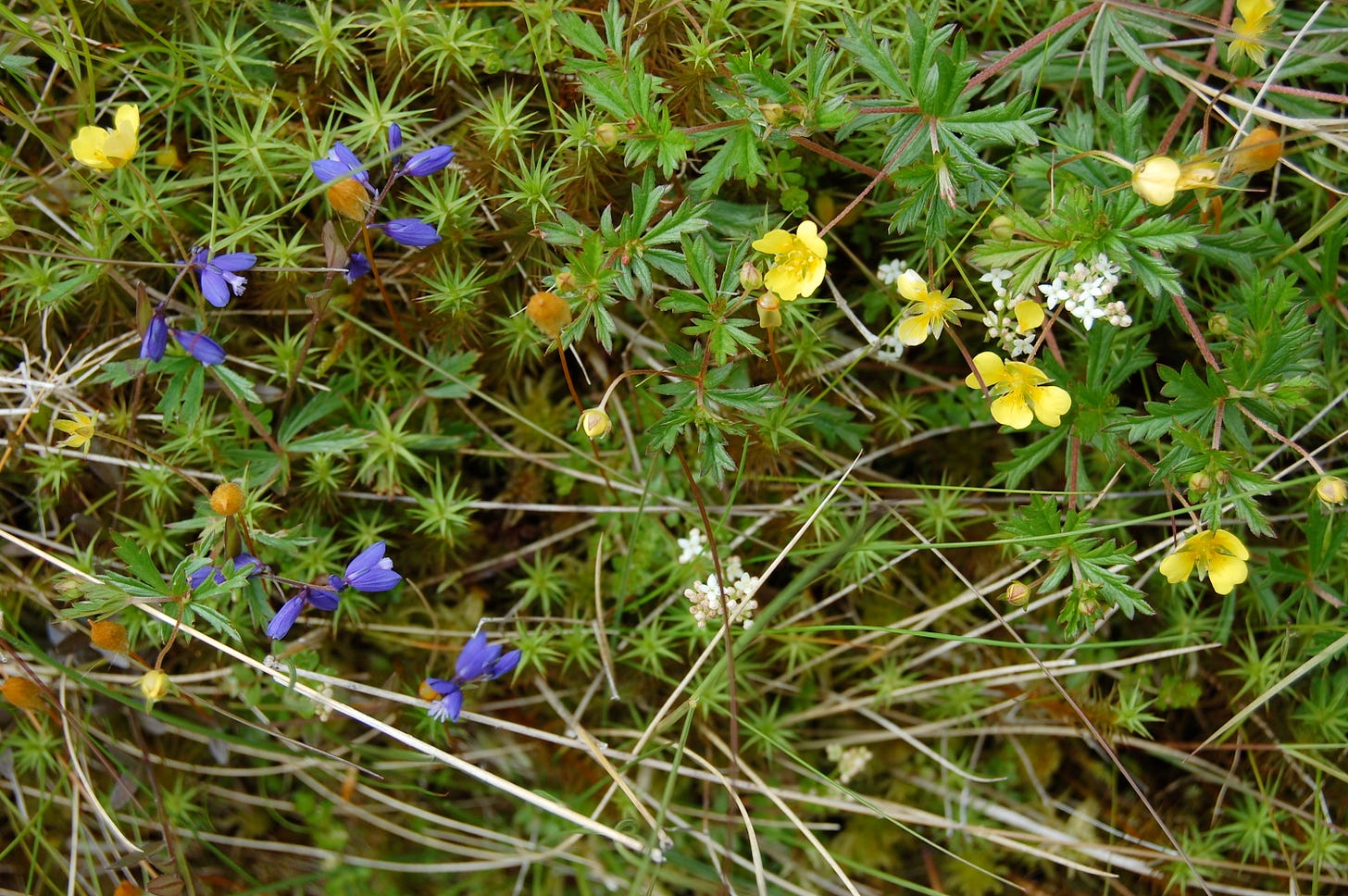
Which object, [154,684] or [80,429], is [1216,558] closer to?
[154,684]

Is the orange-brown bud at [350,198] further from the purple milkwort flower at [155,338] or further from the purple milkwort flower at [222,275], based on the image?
the purple milkwort flower at [155,338]

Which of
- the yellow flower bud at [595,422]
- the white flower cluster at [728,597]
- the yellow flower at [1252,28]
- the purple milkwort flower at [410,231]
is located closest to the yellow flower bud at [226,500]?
the purple milkwort flower at [410,231]

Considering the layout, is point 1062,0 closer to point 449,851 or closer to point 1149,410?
point 1149,410

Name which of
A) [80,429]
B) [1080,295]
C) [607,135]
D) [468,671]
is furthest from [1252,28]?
[80,429]

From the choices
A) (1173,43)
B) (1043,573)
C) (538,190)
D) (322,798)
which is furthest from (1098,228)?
(322,798)

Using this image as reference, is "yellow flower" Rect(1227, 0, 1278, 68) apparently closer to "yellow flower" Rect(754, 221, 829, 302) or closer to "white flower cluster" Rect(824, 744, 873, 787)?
"yellow flower" Rect(754, 221, 829, 302)

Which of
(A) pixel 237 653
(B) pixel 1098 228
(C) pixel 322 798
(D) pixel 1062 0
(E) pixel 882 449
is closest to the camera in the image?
(B) pixel 1098 228
